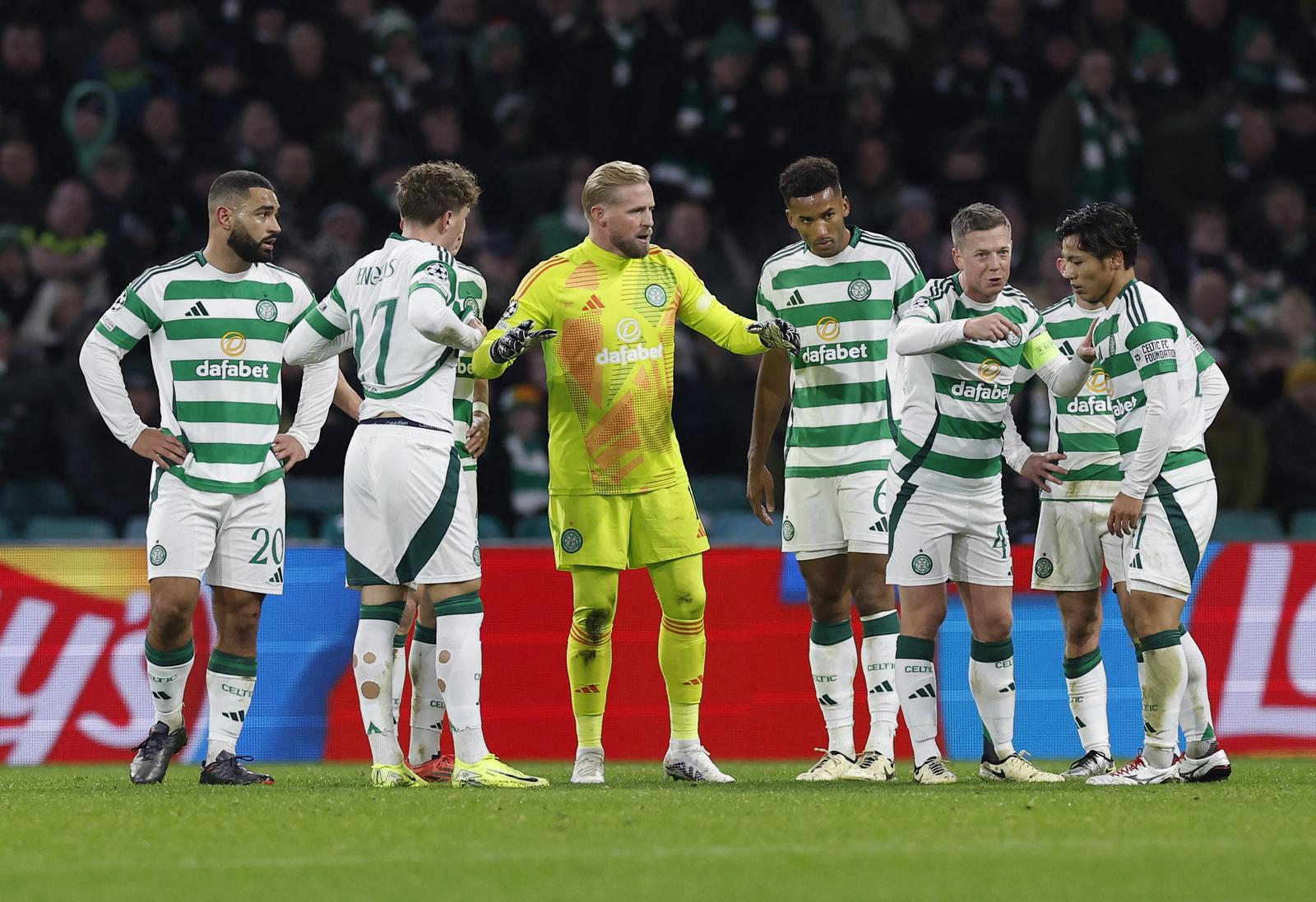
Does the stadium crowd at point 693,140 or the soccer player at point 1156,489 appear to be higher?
the stadium crowd at point 693,140

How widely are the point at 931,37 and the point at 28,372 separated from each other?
24.1ft

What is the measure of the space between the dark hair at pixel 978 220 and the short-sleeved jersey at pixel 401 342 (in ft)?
6.41

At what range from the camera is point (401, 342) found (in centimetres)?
679

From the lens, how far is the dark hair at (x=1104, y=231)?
7094 mm

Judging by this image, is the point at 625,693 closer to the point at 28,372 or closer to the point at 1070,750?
the point at 1070,750

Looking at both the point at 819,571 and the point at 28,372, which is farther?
the point at 28,372

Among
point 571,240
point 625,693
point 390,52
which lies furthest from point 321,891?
point 390,52

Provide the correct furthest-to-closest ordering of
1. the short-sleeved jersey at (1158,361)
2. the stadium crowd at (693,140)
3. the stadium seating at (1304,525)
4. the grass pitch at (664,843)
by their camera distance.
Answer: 1. the stadium crowd at (693,140)
2. the stadium seating at (1304,525)
3. the short-sleeved jersey at (1158,361)
4. the grass pitch at (664,843)

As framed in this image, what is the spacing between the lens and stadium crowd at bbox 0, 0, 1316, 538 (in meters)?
A: 11.9

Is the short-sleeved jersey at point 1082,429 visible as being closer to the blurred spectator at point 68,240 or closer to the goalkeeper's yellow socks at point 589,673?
the goalkeeper's yellow socks at point 589,673

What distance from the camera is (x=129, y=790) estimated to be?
22.8 feet

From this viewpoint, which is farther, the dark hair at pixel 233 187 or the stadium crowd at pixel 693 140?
the stadium crowd at pixel 693 140

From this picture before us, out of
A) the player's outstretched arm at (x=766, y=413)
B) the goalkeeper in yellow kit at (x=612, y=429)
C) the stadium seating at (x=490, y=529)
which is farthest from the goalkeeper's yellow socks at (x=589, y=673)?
the stadium seating at (x=490, y=529)

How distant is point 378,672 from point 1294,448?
7.30 m
